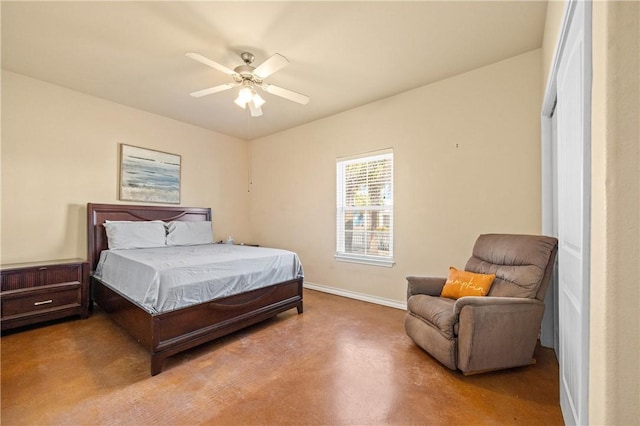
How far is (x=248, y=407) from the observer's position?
168 centimetres

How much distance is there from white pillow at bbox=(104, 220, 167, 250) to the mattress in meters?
0.19

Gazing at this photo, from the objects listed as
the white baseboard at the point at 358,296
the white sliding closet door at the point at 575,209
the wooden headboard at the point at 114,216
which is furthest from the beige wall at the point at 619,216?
the wooden headboard at the point at 114,216

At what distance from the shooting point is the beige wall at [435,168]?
9.01 ft

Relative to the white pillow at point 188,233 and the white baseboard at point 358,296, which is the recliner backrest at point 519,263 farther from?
the white pillow at point 188,233

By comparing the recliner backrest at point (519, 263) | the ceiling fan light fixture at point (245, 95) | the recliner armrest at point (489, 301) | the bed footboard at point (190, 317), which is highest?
the ceiling fan light fixture at point (245, 95)

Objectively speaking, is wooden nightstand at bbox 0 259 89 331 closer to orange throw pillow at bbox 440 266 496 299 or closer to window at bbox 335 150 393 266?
window at bbox 335 150 393 266

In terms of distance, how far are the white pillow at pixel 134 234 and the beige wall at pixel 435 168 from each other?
2.06m

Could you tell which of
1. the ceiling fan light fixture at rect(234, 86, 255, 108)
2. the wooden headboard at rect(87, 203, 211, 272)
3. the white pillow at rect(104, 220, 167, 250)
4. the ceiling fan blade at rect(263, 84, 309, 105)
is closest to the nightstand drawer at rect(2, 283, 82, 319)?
the wooden headboard at rect(87, 203, 211, 272)

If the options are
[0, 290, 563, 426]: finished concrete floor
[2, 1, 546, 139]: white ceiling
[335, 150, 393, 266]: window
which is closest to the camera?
[0, 290, 563, 426]: finished concrete floor

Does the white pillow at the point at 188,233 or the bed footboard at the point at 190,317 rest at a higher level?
the white pillow at the point at 188,233

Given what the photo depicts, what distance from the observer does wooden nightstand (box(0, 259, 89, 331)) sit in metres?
2.71

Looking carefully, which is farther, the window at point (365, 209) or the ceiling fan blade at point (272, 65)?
the window at point (365, 209)

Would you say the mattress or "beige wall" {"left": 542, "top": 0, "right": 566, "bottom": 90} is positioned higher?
"beige wall" {"left": 542, "top": 0, "right": 566, "bottom": 90}

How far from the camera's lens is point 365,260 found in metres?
3.91
